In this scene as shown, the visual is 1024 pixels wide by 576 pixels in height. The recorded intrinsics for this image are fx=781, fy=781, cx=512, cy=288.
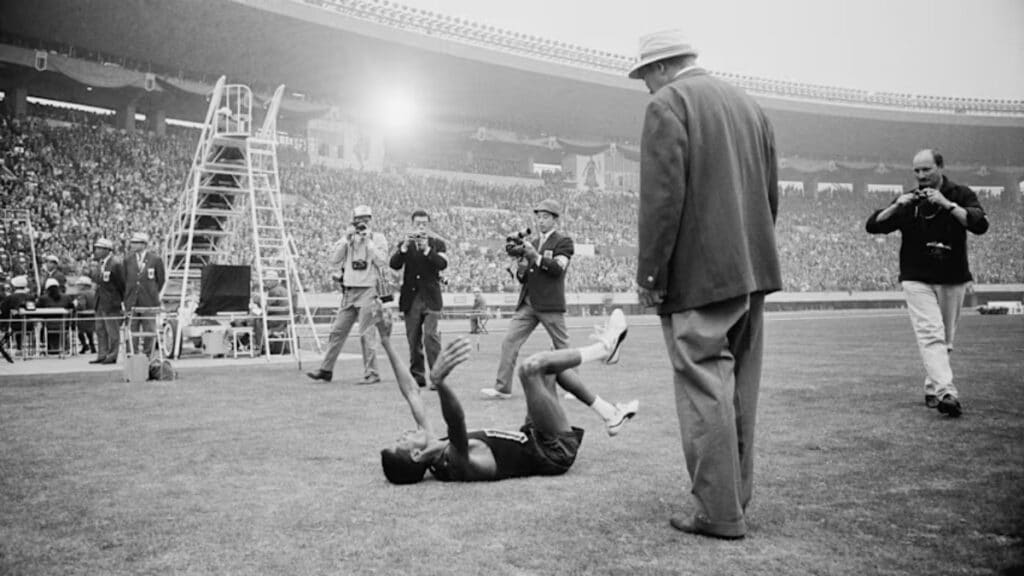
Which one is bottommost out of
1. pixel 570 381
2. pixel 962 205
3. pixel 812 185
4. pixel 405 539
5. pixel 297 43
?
pixel 405 539

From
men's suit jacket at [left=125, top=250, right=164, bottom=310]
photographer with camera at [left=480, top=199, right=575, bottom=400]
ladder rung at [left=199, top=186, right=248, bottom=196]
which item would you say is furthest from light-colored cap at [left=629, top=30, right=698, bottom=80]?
ladder rung at [left=199, top=186, right=248, bottom=196]

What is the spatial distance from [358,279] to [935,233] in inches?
270

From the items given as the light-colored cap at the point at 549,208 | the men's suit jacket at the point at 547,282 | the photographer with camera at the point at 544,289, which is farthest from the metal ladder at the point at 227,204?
the light-colored cap at the point at 549,208

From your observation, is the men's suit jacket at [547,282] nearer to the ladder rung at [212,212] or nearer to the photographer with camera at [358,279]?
the photographer with camera at [358,279]

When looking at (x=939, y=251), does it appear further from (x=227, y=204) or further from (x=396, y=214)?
(x=396, y=214)

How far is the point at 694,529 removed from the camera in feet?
11.5

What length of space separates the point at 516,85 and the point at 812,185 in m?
29.4

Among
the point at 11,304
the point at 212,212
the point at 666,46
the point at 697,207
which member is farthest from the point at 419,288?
the point at 11,304

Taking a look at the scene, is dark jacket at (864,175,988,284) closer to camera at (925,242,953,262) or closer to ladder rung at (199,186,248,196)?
camera at (925,242,953,262)

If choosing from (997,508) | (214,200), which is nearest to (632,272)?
(214,200)

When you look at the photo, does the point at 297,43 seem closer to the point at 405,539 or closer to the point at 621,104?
the point at 621,104

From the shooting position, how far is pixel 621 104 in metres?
48.9

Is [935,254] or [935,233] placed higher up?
[935,233]

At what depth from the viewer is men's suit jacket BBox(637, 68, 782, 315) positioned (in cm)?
365
